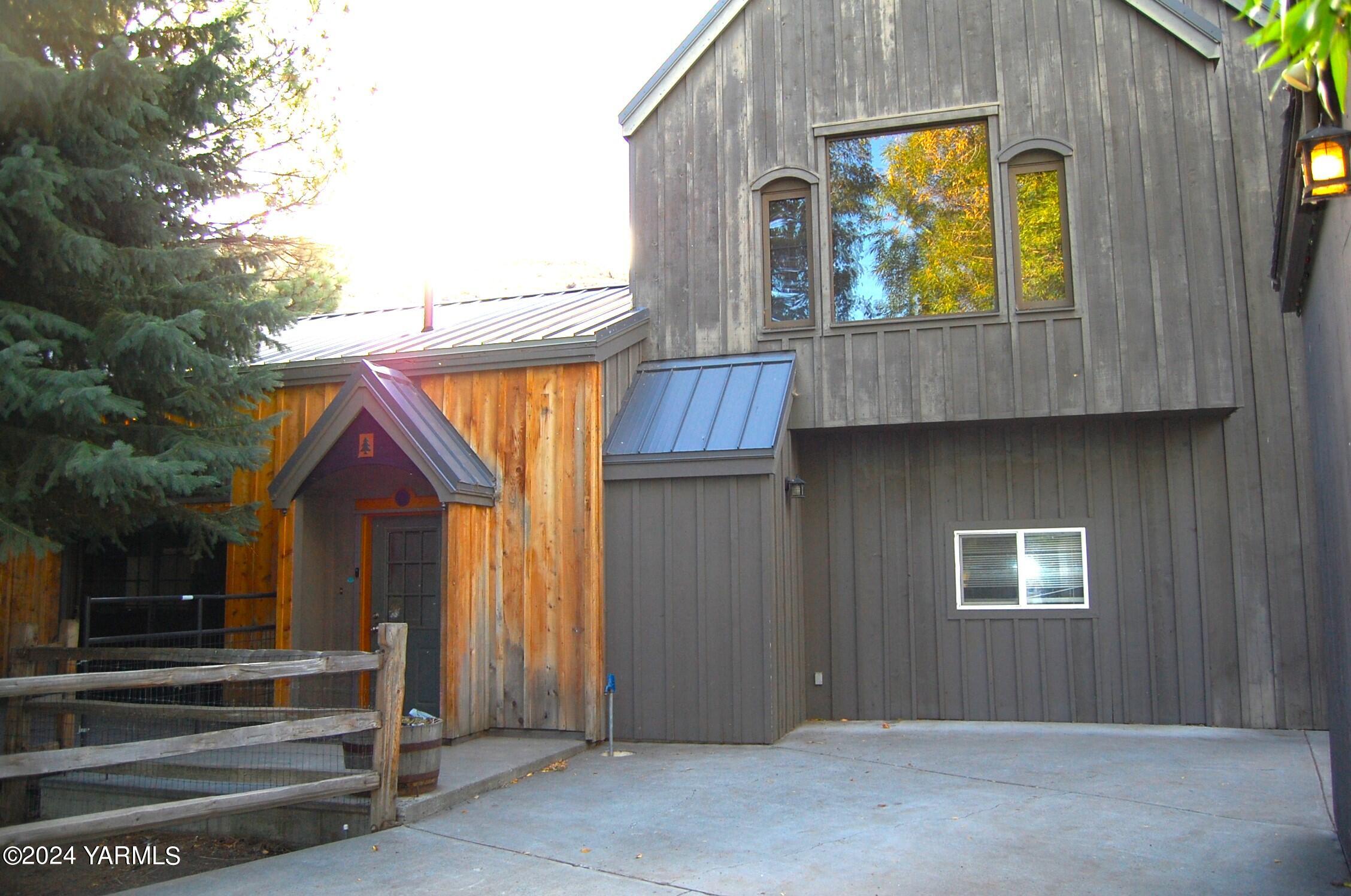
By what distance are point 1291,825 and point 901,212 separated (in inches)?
256

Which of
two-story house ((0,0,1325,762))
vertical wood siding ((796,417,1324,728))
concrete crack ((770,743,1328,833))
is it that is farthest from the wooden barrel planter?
vertical wood siding ((796,417,1324,728))

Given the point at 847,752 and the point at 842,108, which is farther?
the point at 842,108

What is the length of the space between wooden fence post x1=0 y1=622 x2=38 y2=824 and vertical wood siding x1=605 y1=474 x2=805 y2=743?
4.70 meters

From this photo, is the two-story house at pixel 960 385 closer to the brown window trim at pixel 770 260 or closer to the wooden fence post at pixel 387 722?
the brown window trim at pixel 770 260

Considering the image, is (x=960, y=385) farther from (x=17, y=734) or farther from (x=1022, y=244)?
(x=17, y=734)

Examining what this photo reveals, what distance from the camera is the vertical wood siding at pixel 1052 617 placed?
32.9 ft

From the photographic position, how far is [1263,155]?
32.6ft

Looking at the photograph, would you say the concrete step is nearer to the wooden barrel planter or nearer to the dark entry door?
the wooden barrel planter

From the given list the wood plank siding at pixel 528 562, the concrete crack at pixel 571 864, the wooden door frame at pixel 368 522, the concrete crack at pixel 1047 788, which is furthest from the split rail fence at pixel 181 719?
the concrete crack at pixel 1047 788

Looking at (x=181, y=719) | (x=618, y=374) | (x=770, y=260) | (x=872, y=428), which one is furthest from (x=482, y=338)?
(x=181, y=719)

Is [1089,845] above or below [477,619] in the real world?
below

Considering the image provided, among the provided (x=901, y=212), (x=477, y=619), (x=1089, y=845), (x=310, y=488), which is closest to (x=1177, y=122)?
(x=901, y=212)

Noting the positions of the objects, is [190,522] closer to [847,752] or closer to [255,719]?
[255,719]

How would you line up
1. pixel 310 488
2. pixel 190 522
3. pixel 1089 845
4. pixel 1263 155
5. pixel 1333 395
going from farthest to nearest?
pixel 310 488, pixel 1263 155, pixel 190 522, pixel 1089 845, pixel 1333 395
